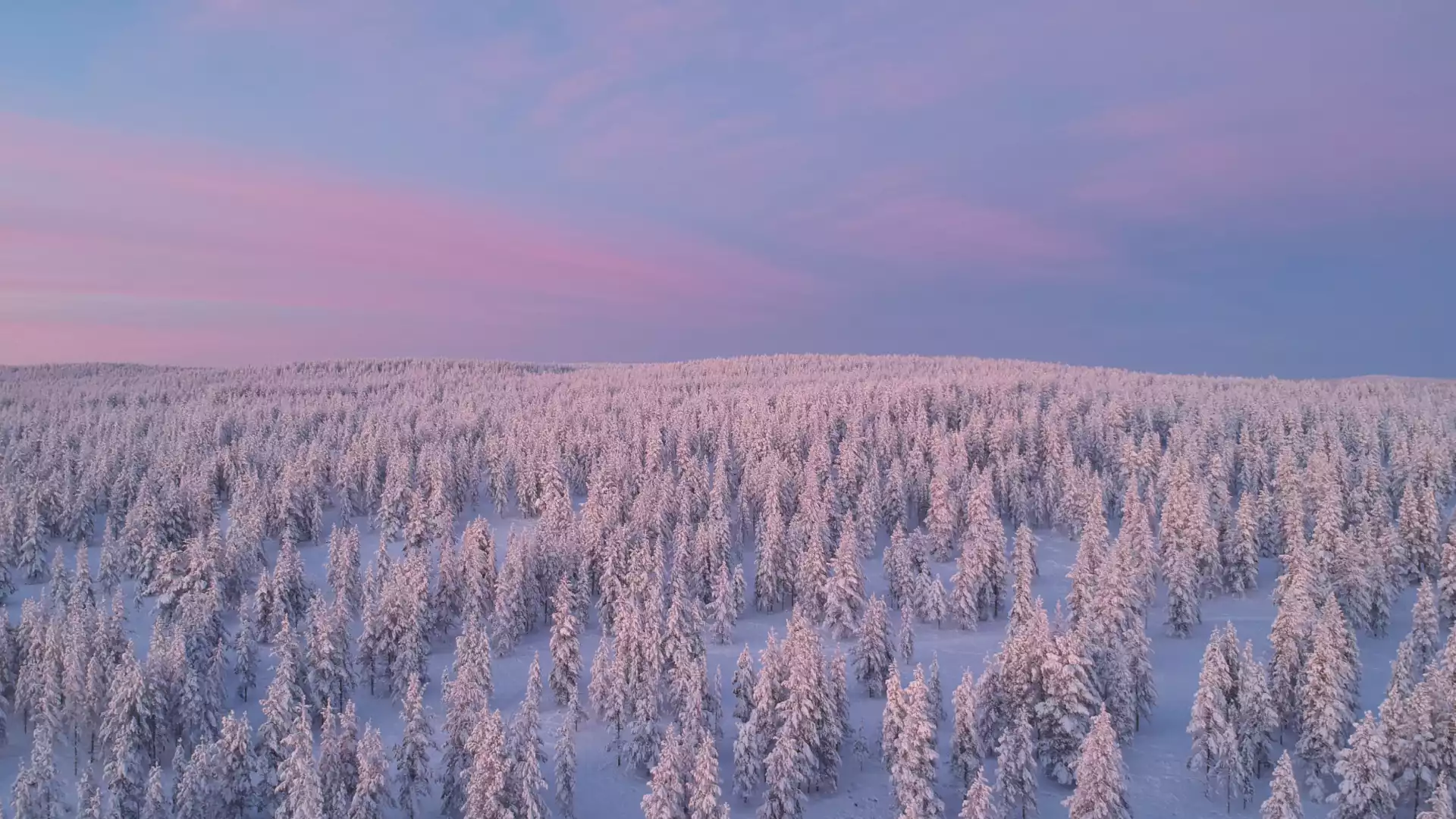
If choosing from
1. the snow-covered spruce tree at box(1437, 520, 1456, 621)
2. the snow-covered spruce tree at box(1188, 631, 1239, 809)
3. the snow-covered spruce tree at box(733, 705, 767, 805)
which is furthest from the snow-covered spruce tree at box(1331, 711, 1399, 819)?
the snow-covered spruce tree at box(1437, 520, 1456, 621)

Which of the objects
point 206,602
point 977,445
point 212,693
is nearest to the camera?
point 212,693

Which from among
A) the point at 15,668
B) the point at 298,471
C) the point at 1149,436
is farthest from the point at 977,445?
the point at 15,668

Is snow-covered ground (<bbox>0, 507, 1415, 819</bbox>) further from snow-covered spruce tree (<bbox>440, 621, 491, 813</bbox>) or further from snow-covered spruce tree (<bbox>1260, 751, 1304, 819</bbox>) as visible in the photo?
snow-covered spruce tree (<bbox>1260, 751, 1304, 819</bbox>)

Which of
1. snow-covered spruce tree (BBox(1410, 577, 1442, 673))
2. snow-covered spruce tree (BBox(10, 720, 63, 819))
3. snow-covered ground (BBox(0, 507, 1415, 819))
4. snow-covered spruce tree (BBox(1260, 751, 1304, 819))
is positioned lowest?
snow-covered ground (BBox(0, 507, 1415, 819))

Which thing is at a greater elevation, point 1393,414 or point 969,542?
point 1393,414

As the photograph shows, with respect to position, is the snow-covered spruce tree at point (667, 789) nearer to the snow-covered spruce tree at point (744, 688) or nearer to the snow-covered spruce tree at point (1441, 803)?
the snow-covered spruce tree at point (744, 688)

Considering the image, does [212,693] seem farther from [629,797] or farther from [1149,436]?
[1149,436]
